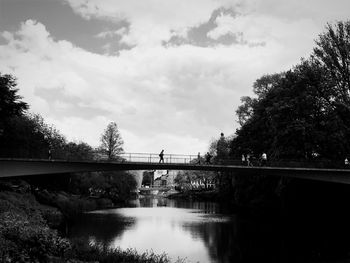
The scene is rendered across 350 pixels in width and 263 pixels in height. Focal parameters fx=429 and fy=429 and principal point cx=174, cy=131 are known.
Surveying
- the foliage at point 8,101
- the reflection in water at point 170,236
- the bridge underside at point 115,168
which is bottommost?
the reflection in water at point 170,236

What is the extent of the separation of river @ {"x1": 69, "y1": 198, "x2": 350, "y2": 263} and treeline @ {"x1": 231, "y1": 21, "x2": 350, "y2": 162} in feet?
33.2

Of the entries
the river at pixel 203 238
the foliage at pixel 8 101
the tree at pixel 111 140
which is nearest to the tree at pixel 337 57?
the river at pixel 203 238

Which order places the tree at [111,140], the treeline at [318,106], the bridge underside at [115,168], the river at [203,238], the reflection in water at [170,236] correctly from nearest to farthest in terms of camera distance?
1. the river at [203,238]
2. the reflection in water at [170,236]
3. the bridge underside at [115,168]
4. the treeline at [318,106]
5. the tree at [111,140]

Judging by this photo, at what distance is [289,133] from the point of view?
50.4 meters

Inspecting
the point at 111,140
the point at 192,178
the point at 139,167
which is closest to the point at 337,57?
the point at 139,167

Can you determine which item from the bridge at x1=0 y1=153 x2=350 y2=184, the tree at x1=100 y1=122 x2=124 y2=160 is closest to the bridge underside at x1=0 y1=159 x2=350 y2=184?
the bridge at x1=0 y1=153 x2=350 y2=184

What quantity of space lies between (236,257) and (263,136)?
35.8 metres

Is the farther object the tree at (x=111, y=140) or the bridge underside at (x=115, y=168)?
the tree at (x=111, y=140)

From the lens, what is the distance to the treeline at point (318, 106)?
4884cm

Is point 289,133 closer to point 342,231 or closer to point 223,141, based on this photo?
point 342,231

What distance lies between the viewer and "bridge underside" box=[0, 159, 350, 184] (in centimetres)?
4194

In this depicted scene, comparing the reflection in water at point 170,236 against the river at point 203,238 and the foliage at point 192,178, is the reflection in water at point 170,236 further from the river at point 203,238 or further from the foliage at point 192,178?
the foliage at point 192,178

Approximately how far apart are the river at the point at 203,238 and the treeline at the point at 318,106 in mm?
10112

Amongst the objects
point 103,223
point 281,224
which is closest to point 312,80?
point 281,224
